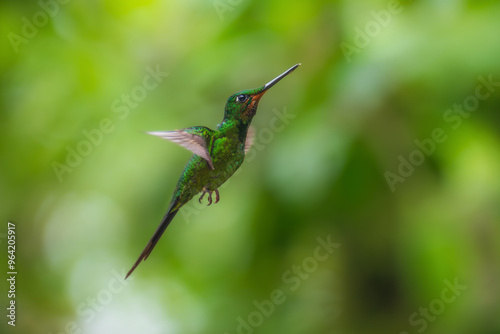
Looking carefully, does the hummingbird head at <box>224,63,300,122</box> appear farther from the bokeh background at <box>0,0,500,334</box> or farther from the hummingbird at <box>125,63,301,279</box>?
the bokeh background at <box>0,0,500,334</box>

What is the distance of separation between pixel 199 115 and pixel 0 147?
24.8 inches

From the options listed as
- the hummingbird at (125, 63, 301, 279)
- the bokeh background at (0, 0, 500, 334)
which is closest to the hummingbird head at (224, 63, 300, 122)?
the hummingbird at (125, 63, 301, 279)

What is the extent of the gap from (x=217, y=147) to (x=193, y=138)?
1.2 inches

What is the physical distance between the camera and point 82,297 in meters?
1.24

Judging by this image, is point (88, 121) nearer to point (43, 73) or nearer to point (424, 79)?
point (43, 73)

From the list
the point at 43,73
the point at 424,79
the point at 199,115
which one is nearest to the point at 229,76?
the point at 199,115

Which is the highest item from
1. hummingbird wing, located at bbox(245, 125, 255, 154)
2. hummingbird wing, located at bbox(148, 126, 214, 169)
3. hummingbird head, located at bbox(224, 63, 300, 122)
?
hummingbird head, located at bbox(224, 63, 300, 122)

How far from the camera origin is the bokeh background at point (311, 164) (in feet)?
3.01

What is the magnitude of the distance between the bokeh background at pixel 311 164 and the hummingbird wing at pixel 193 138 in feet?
1.70

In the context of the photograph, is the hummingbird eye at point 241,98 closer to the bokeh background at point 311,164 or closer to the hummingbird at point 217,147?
the hummingbird at point 217,147

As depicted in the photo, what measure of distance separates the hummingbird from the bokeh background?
494 mm

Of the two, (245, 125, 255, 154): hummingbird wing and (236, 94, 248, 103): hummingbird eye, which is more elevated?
(236, 94, 248, 103): hummingbird eye

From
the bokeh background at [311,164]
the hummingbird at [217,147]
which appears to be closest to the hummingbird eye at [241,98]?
the hummingbird at [217,147]

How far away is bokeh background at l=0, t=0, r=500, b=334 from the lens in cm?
92
